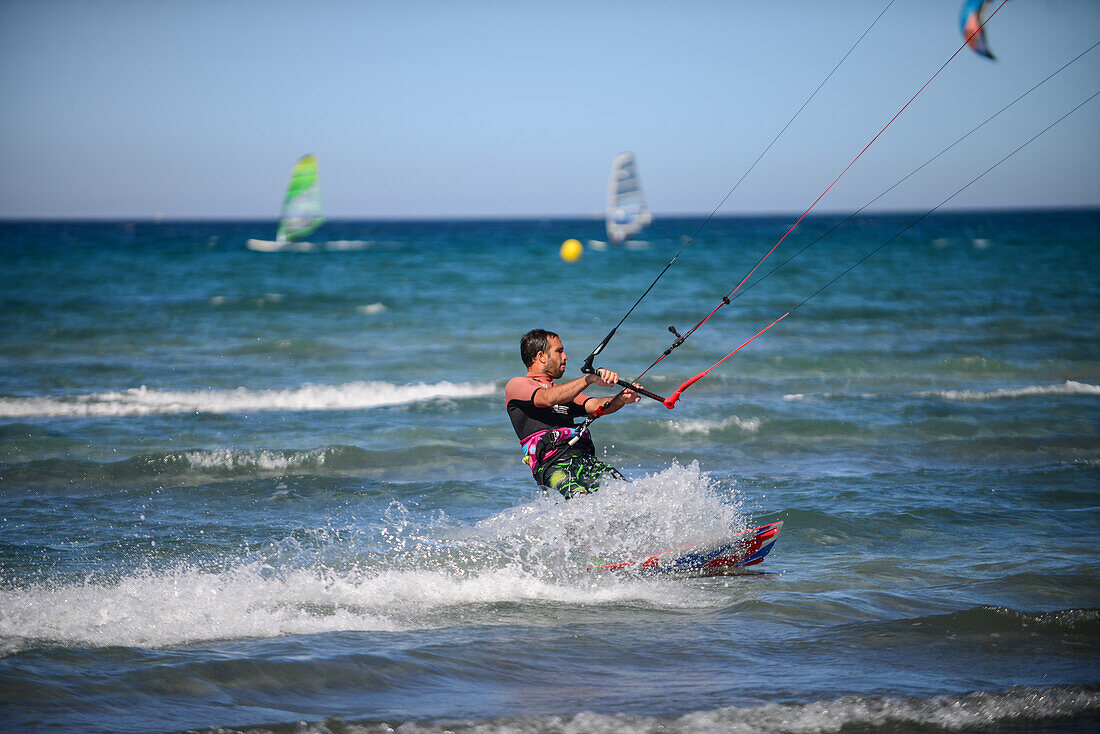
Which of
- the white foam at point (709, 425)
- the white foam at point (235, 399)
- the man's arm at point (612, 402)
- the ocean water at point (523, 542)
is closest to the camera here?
the ocean water at point (523, 542)

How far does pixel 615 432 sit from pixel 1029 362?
846cm

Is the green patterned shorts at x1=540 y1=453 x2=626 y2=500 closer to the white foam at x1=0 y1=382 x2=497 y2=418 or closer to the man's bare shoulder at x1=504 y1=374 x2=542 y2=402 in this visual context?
the man's bare shoulder at x1=504 y1=374 x2=542 y2=402

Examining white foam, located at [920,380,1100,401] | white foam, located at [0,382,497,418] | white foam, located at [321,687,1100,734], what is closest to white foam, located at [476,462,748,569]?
white foam, located at [321,687,1100,734]

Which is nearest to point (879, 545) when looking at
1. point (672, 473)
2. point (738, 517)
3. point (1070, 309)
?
point (738, 517)

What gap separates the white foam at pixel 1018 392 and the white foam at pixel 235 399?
6148 mm

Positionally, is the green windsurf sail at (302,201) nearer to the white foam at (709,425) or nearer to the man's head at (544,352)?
the white foam at (709,425)

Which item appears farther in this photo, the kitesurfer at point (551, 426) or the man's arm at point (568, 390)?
the kitesurfer at point (551, 426)

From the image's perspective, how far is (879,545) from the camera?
7062 mm

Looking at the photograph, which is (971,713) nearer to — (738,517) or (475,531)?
(738,517)

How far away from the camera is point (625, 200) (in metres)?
47.0

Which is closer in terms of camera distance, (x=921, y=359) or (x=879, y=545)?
(x=879, y=545)

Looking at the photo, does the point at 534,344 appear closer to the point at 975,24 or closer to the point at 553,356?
the point at 553,356

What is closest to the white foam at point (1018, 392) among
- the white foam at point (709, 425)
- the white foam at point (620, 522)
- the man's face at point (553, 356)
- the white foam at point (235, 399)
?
the white foam at point (709, 425)

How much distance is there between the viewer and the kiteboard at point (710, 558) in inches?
244
